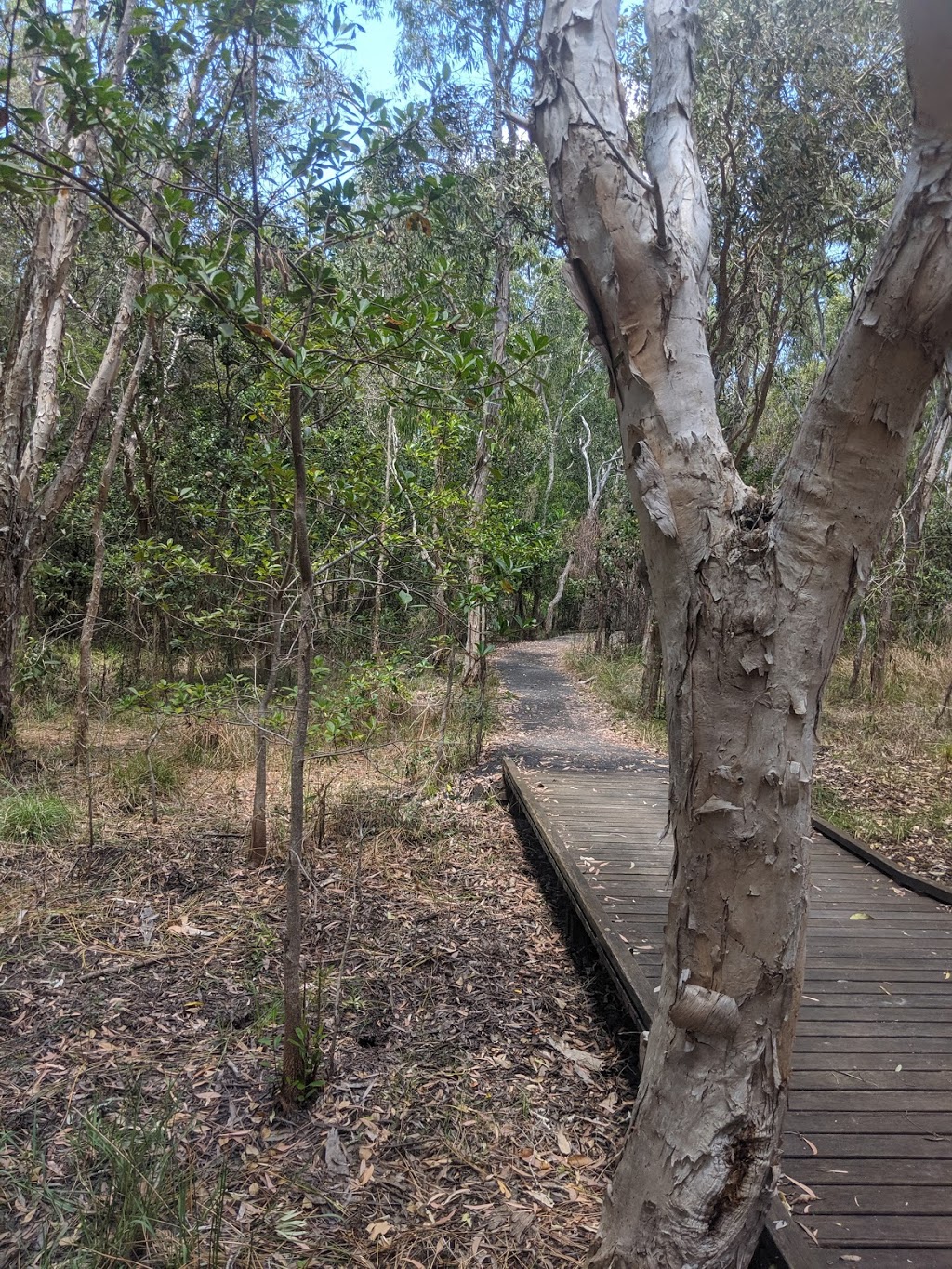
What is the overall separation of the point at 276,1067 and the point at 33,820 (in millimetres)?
3156

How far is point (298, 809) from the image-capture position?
9.70 ft

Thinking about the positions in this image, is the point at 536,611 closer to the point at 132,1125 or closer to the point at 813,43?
the point at 813,43

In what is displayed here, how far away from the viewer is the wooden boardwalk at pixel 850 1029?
7.52 ft

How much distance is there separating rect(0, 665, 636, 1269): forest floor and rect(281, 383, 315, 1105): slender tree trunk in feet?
0.46

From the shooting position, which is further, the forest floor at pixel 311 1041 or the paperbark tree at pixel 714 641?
the forest floor at pixel 311 1041

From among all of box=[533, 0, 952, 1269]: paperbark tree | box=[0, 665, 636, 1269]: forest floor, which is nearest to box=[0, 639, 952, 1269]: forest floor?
box=[0, 665, 636, 1269]: forest floor

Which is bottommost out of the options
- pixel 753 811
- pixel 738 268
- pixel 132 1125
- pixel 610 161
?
pixel 132 1125

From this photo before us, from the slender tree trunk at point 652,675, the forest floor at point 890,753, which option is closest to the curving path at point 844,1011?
the forest floor at point 890,753

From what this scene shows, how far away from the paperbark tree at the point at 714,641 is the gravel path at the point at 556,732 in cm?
630

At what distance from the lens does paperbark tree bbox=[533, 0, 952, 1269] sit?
72.1 inches

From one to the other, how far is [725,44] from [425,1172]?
9612 millimetres

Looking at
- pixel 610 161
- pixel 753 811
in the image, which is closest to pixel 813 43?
pixel 610 161

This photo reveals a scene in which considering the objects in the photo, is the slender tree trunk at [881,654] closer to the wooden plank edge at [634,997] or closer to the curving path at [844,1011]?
the curving path at [844,1011]

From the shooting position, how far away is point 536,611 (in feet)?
96.2
